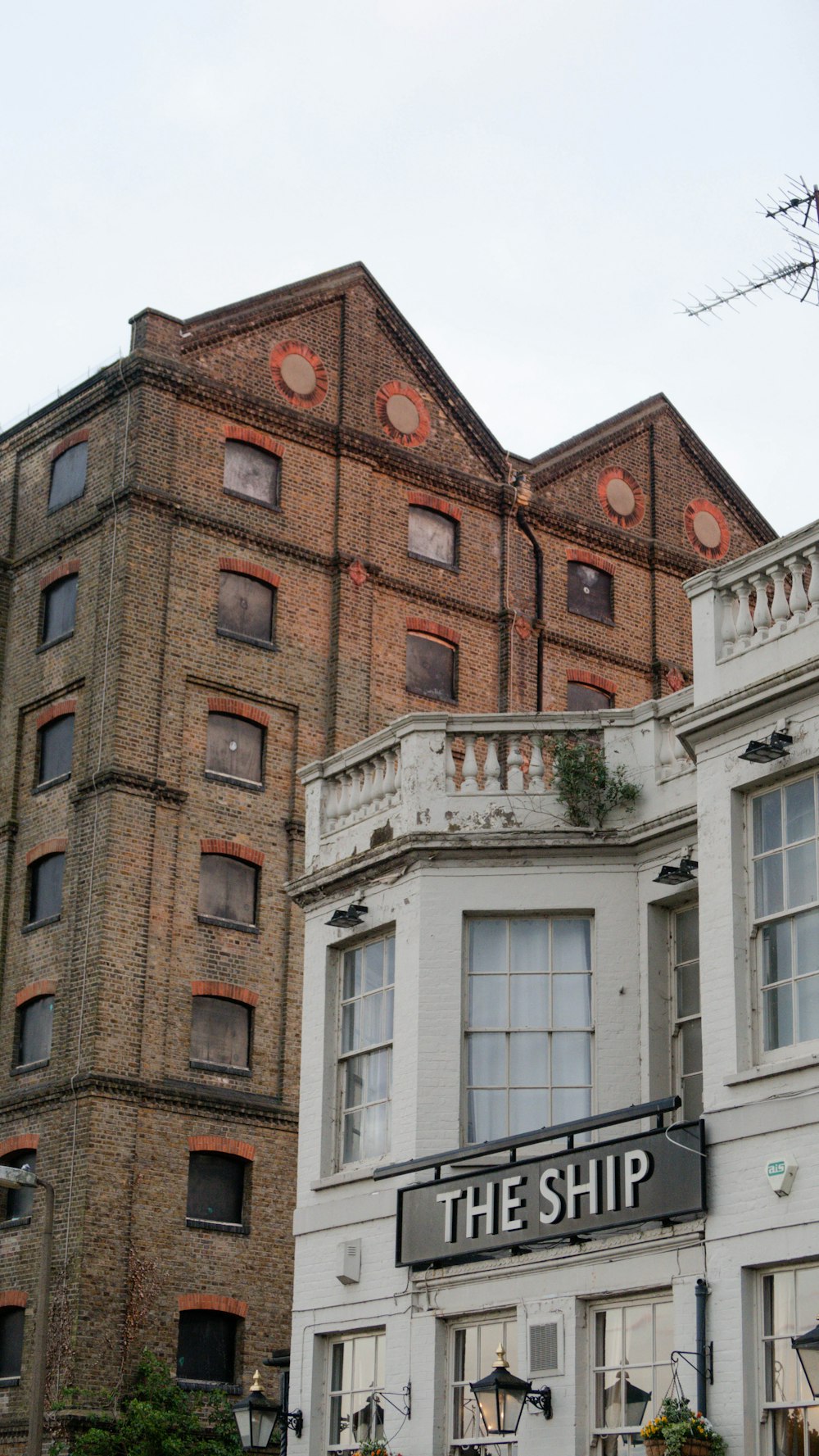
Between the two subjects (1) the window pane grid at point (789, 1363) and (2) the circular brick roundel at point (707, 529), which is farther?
(2) the circular brick roundel at point (707, 529)

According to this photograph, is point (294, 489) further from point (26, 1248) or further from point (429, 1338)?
point (429, 1338)

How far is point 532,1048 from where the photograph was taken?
1798 centimetres

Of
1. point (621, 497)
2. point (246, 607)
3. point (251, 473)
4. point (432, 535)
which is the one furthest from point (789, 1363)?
point (621, 497)

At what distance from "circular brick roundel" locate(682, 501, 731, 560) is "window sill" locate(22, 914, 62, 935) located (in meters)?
17.1

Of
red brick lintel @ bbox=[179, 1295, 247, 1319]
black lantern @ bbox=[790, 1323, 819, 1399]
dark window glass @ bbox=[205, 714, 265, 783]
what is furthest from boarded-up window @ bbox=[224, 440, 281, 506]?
black lantern @ bbox=[790, 1323, 819, 1399]

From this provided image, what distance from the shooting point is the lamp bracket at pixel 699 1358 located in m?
14.6

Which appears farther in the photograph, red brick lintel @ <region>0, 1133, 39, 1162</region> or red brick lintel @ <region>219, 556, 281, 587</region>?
red brick lintel @ <region>219, 556, 281, 587</region>

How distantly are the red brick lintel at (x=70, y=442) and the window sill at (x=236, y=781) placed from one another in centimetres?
724

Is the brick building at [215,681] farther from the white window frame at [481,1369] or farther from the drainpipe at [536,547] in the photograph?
the white window frame at [481,1369]

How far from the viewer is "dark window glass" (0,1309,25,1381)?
103 feet

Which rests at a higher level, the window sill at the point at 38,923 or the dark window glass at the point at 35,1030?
the window sill at the point at 38,923

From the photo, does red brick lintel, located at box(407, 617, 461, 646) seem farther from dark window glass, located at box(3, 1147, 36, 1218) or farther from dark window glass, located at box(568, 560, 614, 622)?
dark window glass, located at box(3, 1147, 36, 1218)

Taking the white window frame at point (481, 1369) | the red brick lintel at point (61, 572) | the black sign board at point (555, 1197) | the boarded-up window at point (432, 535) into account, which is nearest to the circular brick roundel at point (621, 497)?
the boarded-up window at point (432, 535)

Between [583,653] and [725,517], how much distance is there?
20.3 feet
